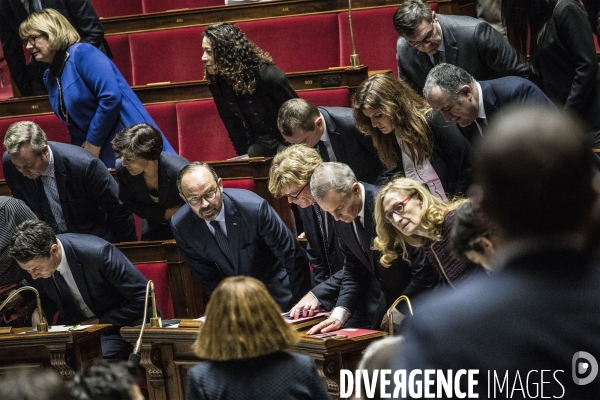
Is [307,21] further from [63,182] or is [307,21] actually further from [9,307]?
[9,307]

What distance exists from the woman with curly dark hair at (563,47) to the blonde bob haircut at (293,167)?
1.79 ft

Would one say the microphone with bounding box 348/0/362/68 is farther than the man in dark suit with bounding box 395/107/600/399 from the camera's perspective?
Yes

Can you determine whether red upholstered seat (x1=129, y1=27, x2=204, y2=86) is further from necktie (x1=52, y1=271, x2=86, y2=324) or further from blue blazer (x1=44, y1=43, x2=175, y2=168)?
necktie (x1=52, y1=271, x2=86, y2=324)

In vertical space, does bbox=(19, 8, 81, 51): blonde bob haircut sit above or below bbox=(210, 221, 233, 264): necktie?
above

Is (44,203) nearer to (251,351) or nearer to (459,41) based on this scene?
(459,41)

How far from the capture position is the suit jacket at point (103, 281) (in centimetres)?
243

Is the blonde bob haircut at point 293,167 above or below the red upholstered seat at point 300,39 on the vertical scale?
below

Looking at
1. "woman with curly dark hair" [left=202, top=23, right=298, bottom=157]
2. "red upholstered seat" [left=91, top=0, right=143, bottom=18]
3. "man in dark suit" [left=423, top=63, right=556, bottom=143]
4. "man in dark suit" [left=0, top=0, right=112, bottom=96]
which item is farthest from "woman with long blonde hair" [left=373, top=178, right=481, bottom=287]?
"red upholstered seat" [left=91, top=0, right=143, bottom=18]

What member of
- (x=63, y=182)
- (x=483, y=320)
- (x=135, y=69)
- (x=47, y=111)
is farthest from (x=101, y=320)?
(x=483, y=320)

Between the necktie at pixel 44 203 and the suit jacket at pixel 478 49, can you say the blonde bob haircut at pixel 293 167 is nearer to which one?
the suit jacket at pixel 478 49

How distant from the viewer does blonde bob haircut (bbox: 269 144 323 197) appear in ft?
6.97

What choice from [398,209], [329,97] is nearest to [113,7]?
[329,97]

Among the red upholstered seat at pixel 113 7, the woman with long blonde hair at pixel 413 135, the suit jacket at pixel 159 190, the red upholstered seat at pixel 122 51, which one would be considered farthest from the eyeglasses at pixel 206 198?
the red upholstered seat at pixel 113 7

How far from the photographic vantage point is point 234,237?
2.35m
